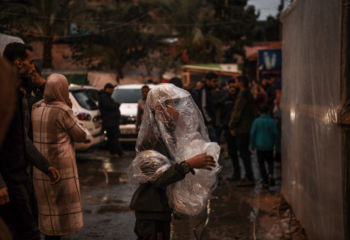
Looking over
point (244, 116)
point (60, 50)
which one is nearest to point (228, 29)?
point (60, 50)

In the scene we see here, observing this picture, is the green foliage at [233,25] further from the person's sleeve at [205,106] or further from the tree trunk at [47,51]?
the person's sleeve at [205,106]

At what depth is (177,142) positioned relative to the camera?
3594mm

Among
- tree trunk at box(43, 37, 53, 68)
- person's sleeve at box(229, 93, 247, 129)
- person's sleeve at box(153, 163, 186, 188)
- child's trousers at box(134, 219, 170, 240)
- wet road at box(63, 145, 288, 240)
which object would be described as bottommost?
wet road at box(63, 145, 288, 240)

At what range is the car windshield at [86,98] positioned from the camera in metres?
12.2

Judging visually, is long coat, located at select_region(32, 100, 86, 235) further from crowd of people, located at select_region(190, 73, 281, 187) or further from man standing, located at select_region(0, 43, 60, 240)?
crowd of people, located at select_region(190, 73, 281, 187)

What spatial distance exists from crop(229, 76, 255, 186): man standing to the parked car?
5.14m

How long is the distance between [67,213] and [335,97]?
2.48 m

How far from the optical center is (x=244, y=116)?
8.83 metres

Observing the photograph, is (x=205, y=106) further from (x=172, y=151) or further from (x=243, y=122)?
(x=172, y=151)

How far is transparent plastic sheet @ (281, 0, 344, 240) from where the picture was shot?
3.83 m

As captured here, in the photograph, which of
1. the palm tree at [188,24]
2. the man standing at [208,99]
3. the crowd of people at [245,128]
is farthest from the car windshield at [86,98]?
the palm tree at [188,24]

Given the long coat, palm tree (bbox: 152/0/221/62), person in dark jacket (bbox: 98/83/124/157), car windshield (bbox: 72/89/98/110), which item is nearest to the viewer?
the long coat

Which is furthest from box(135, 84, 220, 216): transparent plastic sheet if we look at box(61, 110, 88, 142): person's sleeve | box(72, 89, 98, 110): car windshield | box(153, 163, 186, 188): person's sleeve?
box(72, 89, 98, 110): car windshield

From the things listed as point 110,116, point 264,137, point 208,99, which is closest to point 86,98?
point 110,116
